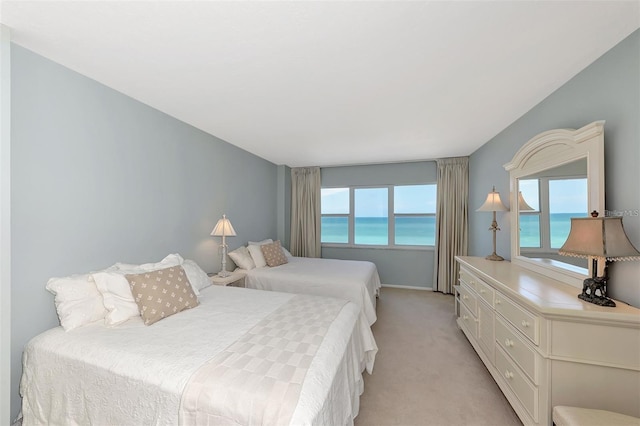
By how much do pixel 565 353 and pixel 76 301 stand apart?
307cm

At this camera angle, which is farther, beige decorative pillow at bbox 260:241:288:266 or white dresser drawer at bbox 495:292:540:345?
beige decorative pillow at bbox 260:241:288:266

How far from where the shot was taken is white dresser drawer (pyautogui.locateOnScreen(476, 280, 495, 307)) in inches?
81.6

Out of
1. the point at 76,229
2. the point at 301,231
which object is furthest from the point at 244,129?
the point at 301,231

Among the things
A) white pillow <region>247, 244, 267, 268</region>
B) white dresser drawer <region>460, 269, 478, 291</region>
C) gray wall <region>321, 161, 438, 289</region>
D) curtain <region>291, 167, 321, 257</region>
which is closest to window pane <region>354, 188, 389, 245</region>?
gray wall <region>321, 161, 438, 289</region>

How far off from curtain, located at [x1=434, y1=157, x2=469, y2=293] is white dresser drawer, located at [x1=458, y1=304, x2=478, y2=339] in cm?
160

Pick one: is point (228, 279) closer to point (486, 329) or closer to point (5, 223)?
point (5, 223)

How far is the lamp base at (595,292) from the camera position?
52.9 inches

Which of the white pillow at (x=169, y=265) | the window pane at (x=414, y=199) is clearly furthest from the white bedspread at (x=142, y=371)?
the window pane at (x=414, y=199)

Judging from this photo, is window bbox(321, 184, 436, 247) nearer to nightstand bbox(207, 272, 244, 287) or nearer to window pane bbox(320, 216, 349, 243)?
window pane bbox(320, 216, 349, 243)

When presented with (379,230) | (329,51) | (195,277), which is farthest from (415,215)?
(195,277)

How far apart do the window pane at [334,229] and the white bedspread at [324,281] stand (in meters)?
1.53

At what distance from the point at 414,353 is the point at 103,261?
3032 mm

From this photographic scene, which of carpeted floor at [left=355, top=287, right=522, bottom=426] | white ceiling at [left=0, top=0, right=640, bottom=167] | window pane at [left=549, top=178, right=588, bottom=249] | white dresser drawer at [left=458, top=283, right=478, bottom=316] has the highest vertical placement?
white ceiling at [left=0, top=0, right=640, bottom=167]

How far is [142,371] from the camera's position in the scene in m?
1.24
